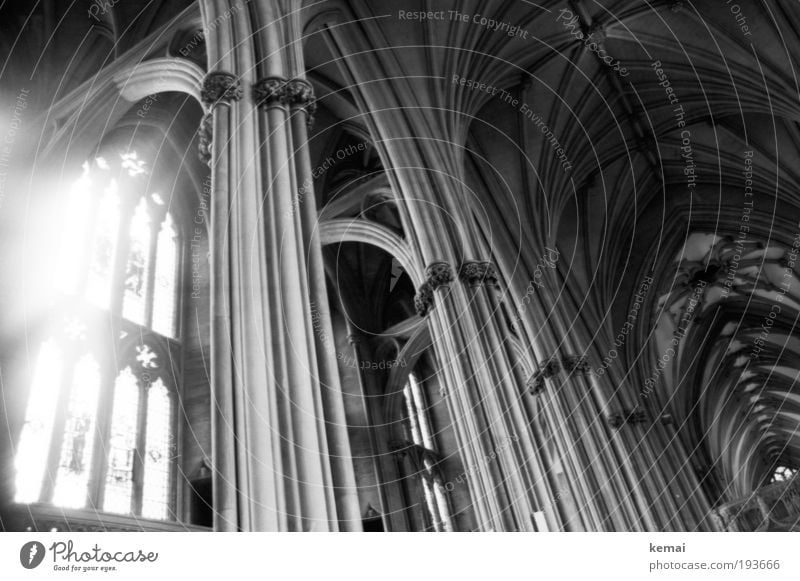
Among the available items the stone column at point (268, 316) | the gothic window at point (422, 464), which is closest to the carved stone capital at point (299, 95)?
the stone column at point (268, 316)

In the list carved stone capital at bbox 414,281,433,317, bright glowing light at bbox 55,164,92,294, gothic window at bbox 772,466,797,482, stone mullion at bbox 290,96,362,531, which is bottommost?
stone mullion at bbox 290,96,362,531

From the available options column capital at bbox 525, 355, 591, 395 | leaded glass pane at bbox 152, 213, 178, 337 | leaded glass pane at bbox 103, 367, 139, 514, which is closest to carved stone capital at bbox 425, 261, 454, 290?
column capital at bbox 525, 355, 591, 395

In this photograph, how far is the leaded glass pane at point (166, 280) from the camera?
44.7 ft

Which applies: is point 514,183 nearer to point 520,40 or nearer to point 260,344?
point 520,40

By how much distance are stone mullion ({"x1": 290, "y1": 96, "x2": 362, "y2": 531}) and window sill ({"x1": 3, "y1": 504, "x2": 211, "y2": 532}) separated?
477cm

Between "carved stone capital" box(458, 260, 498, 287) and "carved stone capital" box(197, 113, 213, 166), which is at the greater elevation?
"carved stone capital" box(458, 260, 498, 287)

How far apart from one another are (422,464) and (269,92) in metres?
13.3

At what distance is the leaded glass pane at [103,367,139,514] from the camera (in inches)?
410

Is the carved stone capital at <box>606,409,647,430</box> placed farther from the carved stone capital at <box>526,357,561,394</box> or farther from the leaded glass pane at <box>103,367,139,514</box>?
the leaded glass pane at <box>103,367,139,514</box>

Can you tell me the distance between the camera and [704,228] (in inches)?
861

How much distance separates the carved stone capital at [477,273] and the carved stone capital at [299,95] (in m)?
4.38

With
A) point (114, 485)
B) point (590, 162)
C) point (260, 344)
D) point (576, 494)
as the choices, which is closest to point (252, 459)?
point (260, 344)

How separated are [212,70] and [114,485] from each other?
7.02 meters

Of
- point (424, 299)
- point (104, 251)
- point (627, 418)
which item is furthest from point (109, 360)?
point (627, 418)
